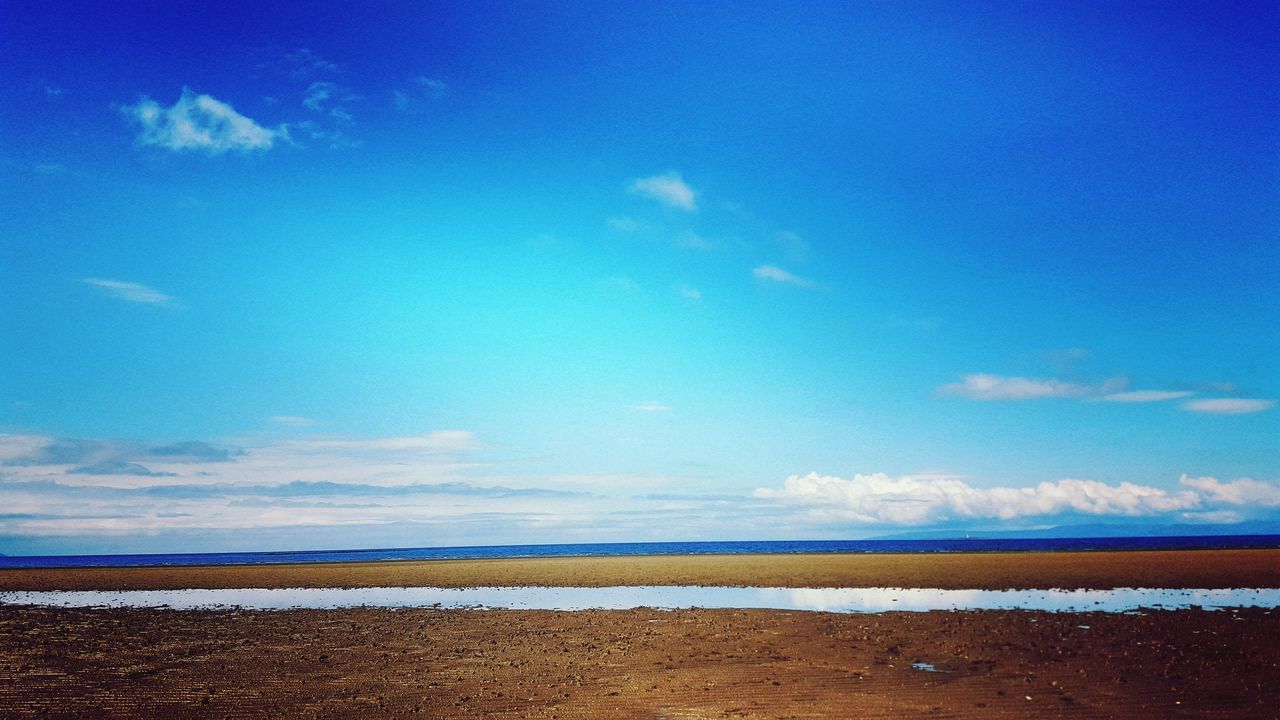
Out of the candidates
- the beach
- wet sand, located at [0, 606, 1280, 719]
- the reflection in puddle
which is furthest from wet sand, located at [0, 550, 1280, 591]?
wet sand, located at [0, 606, 1280, 719]

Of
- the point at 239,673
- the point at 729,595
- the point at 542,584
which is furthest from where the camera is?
the point at 542,584

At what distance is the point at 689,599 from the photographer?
119ft

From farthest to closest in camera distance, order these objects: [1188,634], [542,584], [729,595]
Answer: [542,584] → [729,595] → [1188,634]

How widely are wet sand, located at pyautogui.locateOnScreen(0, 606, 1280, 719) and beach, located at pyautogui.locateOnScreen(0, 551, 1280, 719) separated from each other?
0.08 meters

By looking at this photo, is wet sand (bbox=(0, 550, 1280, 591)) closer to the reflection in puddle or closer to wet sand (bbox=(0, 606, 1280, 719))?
the reflection in puddle

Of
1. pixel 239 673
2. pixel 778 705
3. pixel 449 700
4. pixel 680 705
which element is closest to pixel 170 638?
pixel 239 673

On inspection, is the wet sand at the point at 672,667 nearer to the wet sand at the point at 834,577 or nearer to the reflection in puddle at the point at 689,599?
the reflection in puddle at the point at 689,599

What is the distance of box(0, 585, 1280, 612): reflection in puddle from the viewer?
103ft

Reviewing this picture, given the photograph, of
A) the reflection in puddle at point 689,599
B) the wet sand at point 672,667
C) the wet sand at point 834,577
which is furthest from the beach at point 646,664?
the wet sand at point 834,577

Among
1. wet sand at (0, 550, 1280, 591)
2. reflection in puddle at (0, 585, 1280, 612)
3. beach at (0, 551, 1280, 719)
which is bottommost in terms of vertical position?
wet sand at (0, 550, 1280, 591)

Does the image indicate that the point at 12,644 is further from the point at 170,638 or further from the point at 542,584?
the point at 542,584

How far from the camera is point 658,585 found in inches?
1789

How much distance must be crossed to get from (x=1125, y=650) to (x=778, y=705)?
11.5 meters

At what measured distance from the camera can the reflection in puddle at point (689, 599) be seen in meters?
31.3
